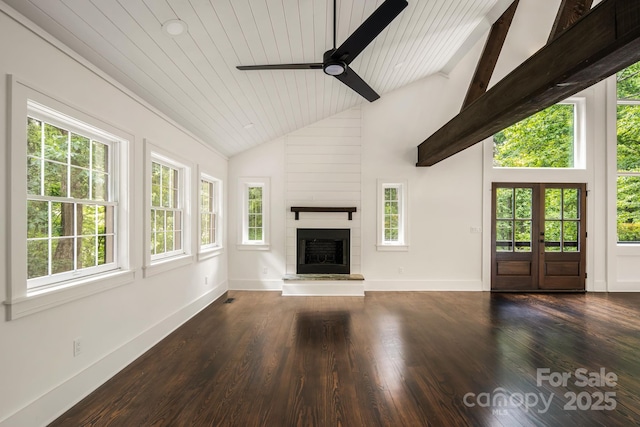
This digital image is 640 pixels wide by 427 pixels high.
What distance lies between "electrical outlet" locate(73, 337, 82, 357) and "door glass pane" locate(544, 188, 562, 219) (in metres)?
6.93

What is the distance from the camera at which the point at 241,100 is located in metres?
3.64

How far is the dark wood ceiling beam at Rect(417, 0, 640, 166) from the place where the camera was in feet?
5.11

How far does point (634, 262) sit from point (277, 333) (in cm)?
670

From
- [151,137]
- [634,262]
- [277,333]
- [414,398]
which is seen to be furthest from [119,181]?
[634,262]

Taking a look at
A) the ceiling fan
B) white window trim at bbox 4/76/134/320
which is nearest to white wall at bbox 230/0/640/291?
the ceiling fan

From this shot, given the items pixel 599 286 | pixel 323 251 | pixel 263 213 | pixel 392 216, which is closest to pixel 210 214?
pixel 263 213

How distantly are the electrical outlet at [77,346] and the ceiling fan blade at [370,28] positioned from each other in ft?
9.28

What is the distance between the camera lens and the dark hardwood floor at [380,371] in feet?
Answer: 6.60

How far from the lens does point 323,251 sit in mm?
5648

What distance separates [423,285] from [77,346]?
5063 millimetres

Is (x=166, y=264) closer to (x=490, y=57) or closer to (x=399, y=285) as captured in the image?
(x=399, y=285)

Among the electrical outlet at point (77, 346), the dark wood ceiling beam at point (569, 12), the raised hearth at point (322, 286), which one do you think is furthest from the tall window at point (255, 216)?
the dark wood ceiling beam at point (569, 12)

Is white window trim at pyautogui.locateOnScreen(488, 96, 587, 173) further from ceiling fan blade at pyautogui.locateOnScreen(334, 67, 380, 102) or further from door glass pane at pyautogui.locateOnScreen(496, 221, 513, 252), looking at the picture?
ceiling fan blade at pyautogui.locateOnScreen(334, 67, 380, 102)

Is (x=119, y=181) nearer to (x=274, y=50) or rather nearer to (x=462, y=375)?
(x=274, y=50)
